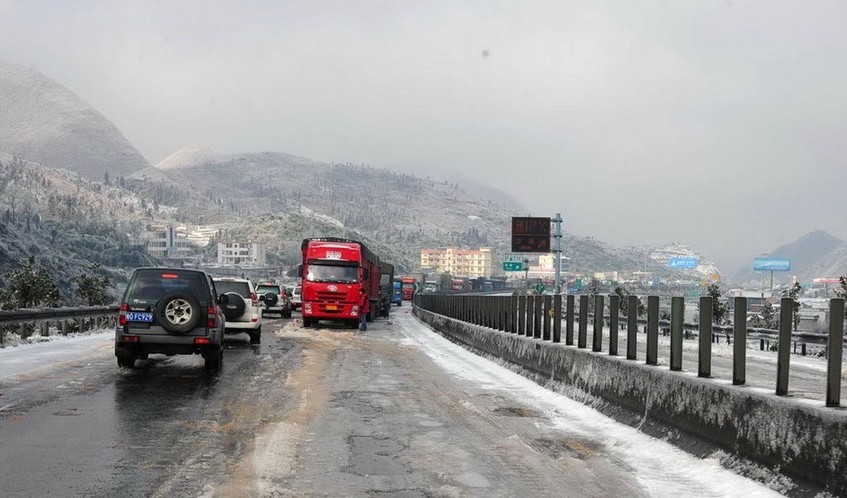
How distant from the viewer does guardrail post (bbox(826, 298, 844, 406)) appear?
6.21m

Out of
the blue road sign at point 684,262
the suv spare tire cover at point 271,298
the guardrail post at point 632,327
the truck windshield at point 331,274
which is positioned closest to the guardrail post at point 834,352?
the guardrail post at point 632,327

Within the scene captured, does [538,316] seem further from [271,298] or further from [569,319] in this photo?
[271,298]

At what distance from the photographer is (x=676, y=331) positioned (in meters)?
9.52

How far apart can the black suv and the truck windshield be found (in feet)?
74.2

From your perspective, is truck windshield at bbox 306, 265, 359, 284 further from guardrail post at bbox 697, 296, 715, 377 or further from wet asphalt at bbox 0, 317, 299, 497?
guardrail post at bbox 697, 296, 715, 377

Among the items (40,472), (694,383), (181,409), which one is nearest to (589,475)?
(694,383)

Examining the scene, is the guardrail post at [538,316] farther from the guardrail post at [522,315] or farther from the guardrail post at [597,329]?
the guardrail post at [597,329]

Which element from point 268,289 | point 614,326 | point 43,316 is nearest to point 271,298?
point 268,289

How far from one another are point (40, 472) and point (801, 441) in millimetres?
5503

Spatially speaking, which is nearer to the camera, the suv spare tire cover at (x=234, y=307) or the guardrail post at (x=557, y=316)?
the guardrail post at (x=557, y=316)

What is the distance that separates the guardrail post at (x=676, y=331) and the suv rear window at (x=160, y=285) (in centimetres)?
895

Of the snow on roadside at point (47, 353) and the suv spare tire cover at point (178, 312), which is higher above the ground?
the suv spare tire cover at point (178, 312)

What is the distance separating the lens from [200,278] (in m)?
16.1

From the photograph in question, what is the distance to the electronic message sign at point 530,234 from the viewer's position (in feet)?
198
